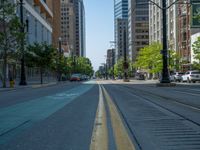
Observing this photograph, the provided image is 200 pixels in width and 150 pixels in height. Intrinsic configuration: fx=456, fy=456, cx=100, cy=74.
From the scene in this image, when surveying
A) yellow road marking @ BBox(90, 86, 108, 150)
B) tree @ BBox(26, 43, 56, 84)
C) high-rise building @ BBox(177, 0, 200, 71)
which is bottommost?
yellow road marking @ BBox(90, 86, 108, 150)

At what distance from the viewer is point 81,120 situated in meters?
12.3

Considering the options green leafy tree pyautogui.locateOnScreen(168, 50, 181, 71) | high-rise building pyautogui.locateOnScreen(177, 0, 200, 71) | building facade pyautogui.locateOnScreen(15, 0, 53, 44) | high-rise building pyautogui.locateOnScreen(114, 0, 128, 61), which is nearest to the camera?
building facade pyautogui.locateOnScreen(15, 0, 53, 44)

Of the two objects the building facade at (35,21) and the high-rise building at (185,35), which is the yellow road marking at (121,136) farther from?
the high-rise building at (185,35)

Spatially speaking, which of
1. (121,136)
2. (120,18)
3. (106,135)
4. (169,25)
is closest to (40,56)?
(106,135)

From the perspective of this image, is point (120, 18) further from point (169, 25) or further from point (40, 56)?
point (40, 56)

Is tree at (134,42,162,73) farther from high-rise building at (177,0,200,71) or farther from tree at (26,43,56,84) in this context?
tree at (26,43,56,84)

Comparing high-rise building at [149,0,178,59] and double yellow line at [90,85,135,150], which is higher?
high-rise building at [149,0,178,59]

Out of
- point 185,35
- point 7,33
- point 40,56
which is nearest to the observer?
point 7,33

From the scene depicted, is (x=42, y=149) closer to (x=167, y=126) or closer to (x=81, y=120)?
(x=167, y=126)

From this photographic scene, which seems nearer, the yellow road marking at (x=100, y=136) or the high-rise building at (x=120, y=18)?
the yellow road marking at (x=100, y=136)

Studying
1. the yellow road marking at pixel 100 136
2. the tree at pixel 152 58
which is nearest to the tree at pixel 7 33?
the yellow road marking at pixel 100 136

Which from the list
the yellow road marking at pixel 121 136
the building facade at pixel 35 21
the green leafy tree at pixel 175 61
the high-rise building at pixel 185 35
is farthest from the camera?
the high-rise building at pixel 185 35

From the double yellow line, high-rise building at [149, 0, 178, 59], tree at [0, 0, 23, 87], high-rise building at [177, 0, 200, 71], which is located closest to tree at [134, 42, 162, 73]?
high-rise building at [177, 0, 200, 71]

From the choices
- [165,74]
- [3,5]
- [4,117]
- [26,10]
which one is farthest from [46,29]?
[4,117]
